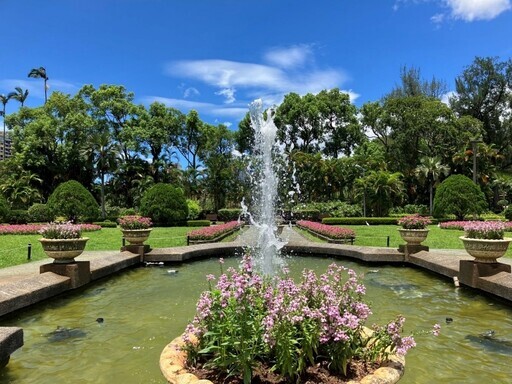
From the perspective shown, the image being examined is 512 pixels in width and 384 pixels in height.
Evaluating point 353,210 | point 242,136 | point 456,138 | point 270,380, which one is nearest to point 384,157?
point 456,138

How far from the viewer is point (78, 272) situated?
7.79 m

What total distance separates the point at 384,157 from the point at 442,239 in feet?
83.8

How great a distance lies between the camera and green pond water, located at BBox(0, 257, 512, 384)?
404 centimetres

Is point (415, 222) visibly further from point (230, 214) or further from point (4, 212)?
point (230, 214)

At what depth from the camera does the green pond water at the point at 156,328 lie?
4035 millimetres

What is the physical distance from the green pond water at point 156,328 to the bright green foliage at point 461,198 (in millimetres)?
17267

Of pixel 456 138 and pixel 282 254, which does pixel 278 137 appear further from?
pixel 282 254

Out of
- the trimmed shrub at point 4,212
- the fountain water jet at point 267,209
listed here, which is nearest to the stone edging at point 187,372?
the fountain water jet at point 267,209

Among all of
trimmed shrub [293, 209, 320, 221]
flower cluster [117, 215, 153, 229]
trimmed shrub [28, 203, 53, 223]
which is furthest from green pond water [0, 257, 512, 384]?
trimmed shrub [293, 209, 320, 221]

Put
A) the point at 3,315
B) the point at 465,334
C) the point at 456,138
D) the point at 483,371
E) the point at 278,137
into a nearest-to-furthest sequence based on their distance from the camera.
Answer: the point at 483,371
the point at 465,334
the point at 3,315
the point at 456,138
the point at 278,137

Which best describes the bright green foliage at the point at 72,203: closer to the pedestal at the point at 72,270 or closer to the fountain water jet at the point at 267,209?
the fountain water jet at the point at 267,209

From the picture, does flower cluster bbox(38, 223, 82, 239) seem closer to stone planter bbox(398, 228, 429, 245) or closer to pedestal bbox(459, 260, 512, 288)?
pedestal bbox(459, 260, 512, 288)

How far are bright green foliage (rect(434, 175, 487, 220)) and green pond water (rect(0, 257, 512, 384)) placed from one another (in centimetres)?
1727

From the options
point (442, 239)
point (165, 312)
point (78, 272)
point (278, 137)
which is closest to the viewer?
point (165, 312)
